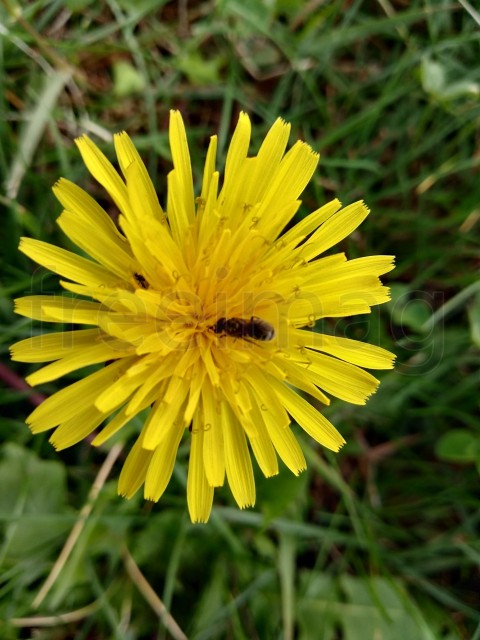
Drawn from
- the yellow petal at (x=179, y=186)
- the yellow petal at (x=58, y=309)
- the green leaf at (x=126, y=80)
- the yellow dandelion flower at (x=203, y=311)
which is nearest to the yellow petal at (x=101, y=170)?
the yellow dandelion flower at (x=203, y=311)

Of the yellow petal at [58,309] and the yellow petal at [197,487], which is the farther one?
the yellow petal at [197,487]

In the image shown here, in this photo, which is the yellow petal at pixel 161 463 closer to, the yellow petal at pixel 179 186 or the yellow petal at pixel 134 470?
the yellow petal at pixel 134 470

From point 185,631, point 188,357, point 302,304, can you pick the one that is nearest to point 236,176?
point 302,304

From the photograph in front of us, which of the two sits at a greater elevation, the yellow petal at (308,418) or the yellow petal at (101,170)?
the yellow petal at (101,170)

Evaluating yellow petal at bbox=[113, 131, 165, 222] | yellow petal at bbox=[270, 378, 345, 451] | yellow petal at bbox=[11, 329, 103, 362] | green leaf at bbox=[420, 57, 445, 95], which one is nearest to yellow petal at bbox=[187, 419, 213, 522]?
yellow petal at bbox=[270, 378, 345, 451]

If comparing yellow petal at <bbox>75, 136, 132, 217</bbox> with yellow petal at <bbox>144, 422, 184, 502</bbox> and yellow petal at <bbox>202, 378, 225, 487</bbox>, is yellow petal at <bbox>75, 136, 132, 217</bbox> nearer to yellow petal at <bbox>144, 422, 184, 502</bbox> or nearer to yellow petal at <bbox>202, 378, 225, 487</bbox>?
yellow petal at <bbox>202, 378, 225, 487</bbox>

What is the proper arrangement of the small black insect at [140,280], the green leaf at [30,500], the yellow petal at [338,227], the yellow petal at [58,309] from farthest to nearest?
→ 1. the green leaf at [30,500]
2. the yellow petal at [338,227]
3. the small black insect at [140,280]
4. the yellow petal at [58,309]

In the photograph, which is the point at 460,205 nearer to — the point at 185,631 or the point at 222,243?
the point at 222,243

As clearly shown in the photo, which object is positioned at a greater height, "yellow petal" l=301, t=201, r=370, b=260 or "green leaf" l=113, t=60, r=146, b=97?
"green leaf" l=113, t=60, r=146, b=97
